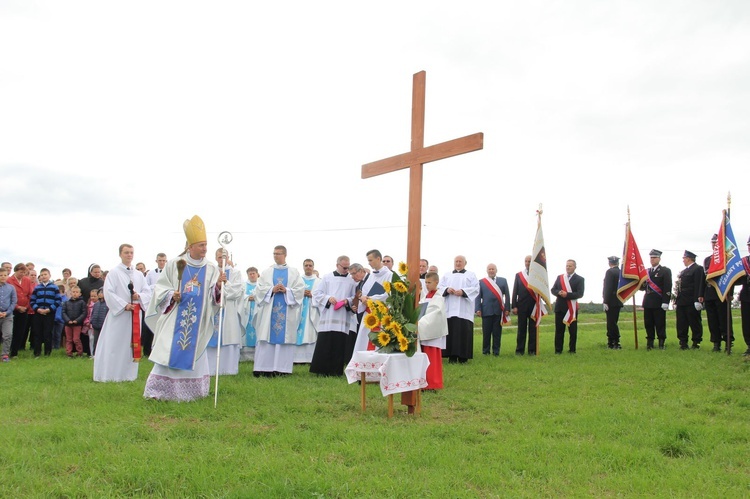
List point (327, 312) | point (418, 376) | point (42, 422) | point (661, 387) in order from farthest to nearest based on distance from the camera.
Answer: point (327, 312) → point (661, 387) → point (418, 376) → point (42, 422)

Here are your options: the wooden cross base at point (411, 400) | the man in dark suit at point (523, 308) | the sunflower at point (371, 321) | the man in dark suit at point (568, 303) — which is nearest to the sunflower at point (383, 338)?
the sunflower at point (371, 321)

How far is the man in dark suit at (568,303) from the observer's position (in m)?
13.5

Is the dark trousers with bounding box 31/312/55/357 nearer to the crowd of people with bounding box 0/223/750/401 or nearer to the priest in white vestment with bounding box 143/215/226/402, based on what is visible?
the crowd of people with bounding box 0/223/750/401

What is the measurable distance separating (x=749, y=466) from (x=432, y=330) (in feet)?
13.3

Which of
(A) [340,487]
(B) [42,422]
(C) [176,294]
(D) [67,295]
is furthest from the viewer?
(D) [67,295]

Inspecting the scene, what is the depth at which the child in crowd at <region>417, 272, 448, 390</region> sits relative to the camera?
27.7 ft

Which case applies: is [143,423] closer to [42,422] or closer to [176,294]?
[42,422]

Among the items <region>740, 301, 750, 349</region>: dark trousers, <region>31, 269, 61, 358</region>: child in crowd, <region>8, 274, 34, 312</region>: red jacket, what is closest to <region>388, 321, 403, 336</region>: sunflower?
<region>740, 301, 750, 349</region>: dark trousers

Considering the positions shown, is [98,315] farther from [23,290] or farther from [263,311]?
[263,311]

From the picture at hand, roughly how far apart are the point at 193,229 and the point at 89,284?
7734mm

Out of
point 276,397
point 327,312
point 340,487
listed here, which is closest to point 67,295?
point 327,312

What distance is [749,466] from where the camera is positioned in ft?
17.2

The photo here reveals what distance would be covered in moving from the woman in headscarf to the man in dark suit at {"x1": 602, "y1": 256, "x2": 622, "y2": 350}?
11655mm

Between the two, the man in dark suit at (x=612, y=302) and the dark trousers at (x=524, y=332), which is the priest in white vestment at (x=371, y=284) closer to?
the dark trousers at (x=524, y=332)
